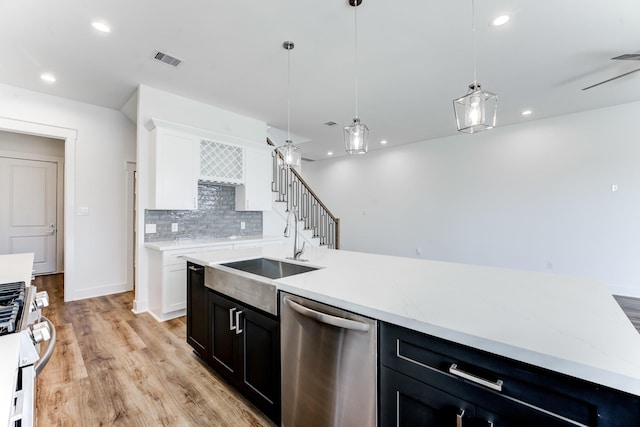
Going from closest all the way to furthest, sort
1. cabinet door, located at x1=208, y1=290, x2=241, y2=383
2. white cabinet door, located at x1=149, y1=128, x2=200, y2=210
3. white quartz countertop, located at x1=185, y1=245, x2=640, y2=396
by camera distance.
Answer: white quartz countertop, located at x1=185, y1=245, x2=640, y2=396 → cabinet door, located at x1=208, y1=290, x2=241, y2=383 → white cabinet door, located at x1=149, y1=128, x2=200, y2=210

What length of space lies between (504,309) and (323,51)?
287cm

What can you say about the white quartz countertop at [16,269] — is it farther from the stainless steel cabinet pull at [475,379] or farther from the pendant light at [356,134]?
the pendant light at [356,134]

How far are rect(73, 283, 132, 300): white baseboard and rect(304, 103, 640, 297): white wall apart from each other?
5.46 meters

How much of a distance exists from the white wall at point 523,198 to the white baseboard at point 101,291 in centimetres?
546

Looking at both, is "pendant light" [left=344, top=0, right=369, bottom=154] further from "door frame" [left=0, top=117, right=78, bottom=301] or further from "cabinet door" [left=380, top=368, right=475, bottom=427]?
"door frame" [left=0, top=117, right=78, bottom=301]

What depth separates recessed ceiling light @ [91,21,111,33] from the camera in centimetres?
246

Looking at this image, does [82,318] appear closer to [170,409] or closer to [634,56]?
[170,409]

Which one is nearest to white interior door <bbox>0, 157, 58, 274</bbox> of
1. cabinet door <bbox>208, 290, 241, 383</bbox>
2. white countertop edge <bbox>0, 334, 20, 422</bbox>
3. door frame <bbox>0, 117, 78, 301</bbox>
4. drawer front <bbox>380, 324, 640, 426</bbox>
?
door frame <bbox>0, 117, 78, 301</bbox>

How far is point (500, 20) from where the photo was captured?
246cm

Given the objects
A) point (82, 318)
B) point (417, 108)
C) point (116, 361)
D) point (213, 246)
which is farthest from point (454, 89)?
point (82, 318)

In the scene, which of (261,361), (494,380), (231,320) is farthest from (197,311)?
(494,380)

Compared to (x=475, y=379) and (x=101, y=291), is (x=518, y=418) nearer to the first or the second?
(x=475, y=379)

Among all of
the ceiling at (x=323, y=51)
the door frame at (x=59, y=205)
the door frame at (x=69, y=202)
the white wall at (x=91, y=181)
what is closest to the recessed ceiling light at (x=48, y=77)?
the ceiling at (x=323, y=51)

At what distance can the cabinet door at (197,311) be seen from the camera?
2.26m
